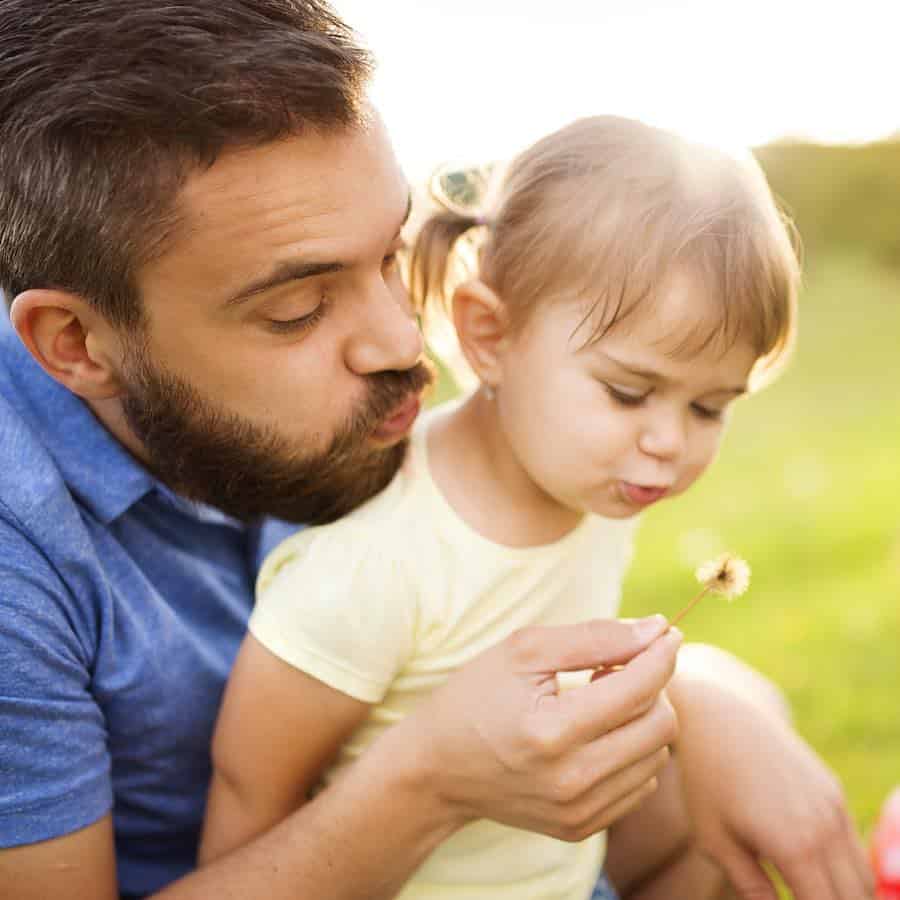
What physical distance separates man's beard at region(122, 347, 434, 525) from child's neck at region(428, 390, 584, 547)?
0.09 meters

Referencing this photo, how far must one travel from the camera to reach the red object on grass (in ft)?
7.92

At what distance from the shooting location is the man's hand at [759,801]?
6.43 ft

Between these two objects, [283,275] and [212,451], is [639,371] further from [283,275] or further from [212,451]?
[212,451]

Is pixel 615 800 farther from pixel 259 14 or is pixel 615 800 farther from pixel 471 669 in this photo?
pixel 259 14

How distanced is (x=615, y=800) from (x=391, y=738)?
14.2 inches

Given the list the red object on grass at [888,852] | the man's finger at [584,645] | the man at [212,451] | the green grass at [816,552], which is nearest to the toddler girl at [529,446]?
the man at [212,451]

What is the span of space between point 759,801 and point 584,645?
1.81 feet

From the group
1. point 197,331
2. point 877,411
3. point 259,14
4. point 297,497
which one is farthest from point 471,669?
point 877,411

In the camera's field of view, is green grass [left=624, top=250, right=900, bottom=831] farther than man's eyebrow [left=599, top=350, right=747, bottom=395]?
Yes

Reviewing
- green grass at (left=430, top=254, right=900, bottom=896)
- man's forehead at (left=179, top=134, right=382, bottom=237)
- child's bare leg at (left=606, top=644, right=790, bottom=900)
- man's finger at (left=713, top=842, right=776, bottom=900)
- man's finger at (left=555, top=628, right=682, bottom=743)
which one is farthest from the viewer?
green grass at (left=430, top=254, right=900, bottom=896)

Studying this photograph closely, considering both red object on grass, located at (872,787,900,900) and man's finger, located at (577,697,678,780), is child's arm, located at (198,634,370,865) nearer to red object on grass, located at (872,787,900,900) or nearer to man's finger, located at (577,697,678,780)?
man's finger, located at (577,697,678,780)

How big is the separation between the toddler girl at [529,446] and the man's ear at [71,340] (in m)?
0.43

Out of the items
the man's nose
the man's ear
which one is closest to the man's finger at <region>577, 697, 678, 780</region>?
the man's nose

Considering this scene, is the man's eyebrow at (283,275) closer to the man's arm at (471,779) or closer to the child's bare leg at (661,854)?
the man's arm at (471,779)
